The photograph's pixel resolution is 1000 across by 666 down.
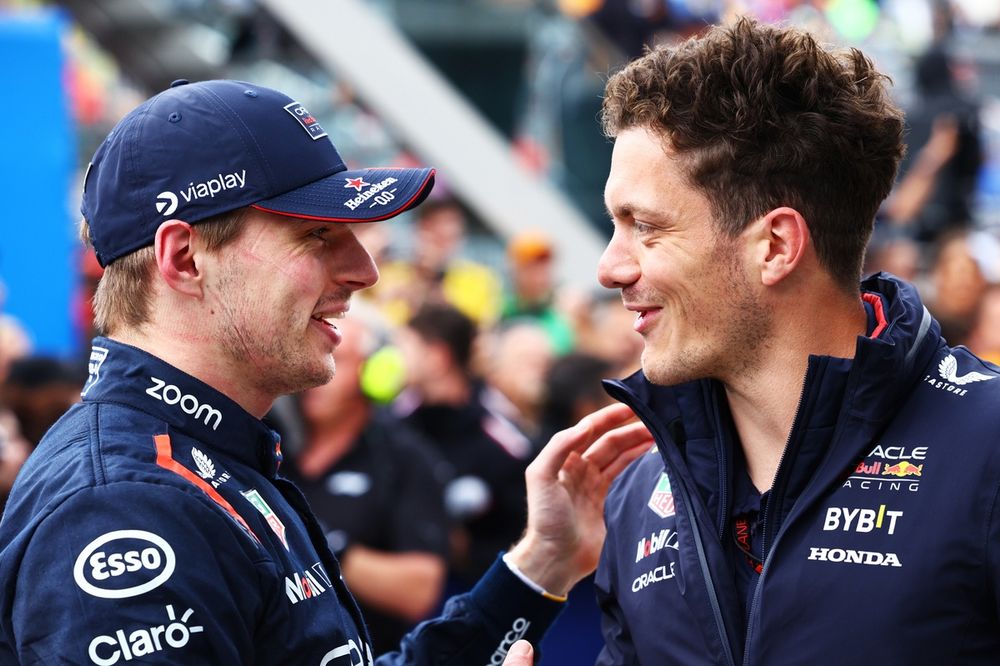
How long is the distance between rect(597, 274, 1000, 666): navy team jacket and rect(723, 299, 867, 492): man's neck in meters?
0.07

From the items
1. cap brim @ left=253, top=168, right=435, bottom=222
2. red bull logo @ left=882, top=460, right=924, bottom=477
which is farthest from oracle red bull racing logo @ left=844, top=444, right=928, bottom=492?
cap brim @ left=253, top=168, right=435, bottom=222

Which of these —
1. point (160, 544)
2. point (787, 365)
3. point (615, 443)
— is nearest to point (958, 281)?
point (615, 443)

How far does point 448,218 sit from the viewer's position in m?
9.77

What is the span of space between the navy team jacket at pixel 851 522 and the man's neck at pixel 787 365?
73mm

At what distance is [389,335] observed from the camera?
6910mm

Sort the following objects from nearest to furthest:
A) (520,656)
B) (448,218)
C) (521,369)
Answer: (520,656) → (521,369) → (448,218)

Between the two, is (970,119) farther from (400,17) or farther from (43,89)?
(43,89)

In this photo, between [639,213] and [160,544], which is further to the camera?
[639,213]

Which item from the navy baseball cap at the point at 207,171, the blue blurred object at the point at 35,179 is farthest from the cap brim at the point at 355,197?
the blue blurred object at the point at 35,179

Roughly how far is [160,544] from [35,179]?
6939 mm

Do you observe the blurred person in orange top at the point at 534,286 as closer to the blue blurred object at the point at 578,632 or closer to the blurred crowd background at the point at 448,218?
the blurred crowd background at the point at 448,218

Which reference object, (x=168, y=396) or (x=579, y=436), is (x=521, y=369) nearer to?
(x=579, y=436)

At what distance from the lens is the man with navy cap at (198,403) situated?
2.06 m

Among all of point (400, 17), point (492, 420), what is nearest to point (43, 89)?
point (492, 420)
